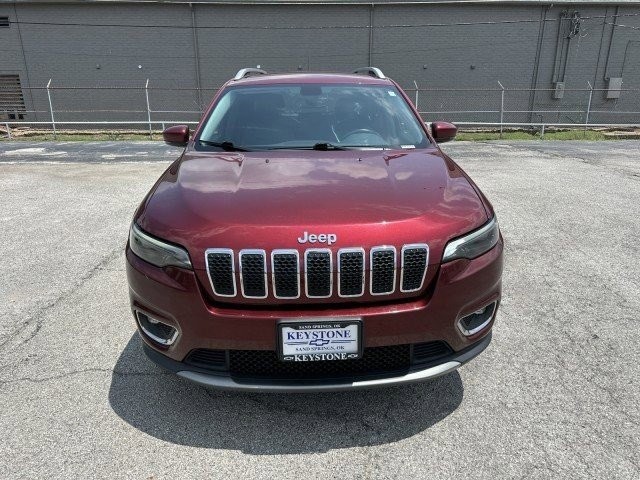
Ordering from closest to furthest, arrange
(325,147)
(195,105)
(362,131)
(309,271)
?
(309,271) < (325,147) < (362,131) < (195,105)

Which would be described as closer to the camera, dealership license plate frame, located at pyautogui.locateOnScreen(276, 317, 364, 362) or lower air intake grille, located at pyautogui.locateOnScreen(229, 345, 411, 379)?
→ dealership license plate frame, located at pyautogui.locateOnScreen(276, 317, 364, 362)

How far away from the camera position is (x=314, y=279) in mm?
2168

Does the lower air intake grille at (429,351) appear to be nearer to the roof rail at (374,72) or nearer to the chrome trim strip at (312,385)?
the chrome trim strip at (312,385)

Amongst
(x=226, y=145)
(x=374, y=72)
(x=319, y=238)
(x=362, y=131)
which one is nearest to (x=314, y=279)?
(x=319, y=238)

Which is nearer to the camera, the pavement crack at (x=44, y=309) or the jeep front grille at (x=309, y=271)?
the jeep front grille at (x=309, y=271)

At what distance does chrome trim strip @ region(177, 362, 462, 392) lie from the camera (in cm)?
223

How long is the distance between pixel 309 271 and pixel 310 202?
0.40 metres

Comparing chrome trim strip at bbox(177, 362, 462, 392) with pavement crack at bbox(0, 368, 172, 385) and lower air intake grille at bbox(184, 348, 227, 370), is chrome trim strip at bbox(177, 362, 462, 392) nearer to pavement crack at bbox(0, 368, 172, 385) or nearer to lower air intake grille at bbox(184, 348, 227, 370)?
lower air intake grille at bbox(184, 348, 227, 370)

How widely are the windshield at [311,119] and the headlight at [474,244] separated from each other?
1.09m

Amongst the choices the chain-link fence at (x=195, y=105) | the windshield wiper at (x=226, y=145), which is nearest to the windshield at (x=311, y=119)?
the windshield wiper at (x=226, y=145)

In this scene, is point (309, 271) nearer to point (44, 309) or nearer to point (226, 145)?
point (226, 145)

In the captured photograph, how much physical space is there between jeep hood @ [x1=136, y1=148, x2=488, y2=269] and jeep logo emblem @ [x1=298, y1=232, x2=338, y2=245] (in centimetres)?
2

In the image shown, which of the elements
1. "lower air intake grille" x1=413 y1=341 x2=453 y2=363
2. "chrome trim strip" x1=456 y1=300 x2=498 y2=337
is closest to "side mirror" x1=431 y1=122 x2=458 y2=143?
"chrome trim strip" x1=456 y1=300 x2=498 y2=337

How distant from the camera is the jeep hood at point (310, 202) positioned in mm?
2217
